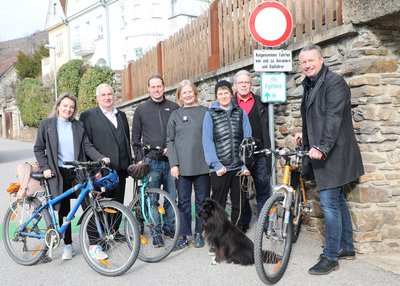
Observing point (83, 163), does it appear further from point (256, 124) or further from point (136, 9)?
point (136, 9)

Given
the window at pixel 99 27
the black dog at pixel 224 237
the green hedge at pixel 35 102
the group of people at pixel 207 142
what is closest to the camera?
the group of people at pixel 207 142

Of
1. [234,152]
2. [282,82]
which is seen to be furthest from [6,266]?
[282,82]

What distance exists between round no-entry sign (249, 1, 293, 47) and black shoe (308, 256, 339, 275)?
99.1 inches

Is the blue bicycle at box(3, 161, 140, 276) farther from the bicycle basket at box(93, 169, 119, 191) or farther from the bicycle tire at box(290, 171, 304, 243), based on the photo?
the bicycle tire at box(290, 171, 304, 243)

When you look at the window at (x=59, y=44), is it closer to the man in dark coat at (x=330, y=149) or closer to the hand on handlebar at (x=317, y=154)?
the man in dark coat at (x=330, y=149)

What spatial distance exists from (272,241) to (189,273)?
923mm

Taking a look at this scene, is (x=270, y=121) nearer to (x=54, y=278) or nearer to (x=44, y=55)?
(x=54, y=278)

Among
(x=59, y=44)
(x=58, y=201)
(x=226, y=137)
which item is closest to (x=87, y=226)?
(x=58, y=201)

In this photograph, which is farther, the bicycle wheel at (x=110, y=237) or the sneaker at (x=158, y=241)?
the sneaker at (x=158, y=241)

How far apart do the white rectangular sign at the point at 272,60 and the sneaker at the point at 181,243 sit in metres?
2.17

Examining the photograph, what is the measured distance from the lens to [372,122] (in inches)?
194

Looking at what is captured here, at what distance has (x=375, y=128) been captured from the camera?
491 cm

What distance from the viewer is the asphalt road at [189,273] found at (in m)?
4.39

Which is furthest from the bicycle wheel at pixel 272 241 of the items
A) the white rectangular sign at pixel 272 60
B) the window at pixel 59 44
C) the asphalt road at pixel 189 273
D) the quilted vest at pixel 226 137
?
the window at pixel 59 44
